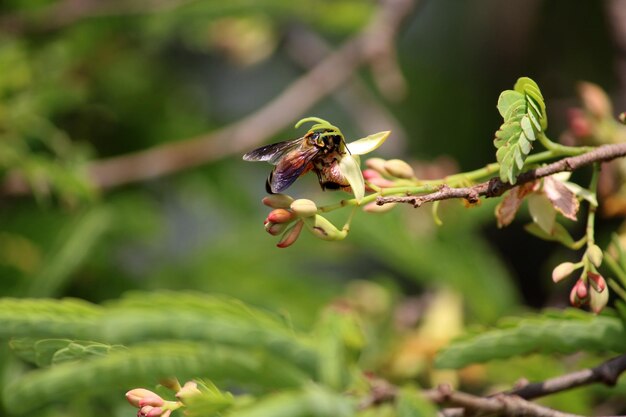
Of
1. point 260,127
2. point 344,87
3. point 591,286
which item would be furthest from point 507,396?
point 344,87

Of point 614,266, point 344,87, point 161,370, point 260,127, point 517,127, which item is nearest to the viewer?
point 161,370

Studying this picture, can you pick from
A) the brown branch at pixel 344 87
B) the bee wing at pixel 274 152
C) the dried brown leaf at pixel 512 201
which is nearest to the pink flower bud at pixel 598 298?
the dried brown leaf at pixel 512 201

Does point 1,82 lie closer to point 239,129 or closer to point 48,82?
point 48,82

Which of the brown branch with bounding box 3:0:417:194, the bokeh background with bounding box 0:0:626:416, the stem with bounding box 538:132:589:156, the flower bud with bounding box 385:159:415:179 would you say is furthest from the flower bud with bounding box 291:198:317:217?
the brown branch with bounding box 3:0:417:194

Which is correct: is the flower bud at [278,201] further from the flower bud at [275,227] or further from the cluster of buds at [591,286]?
the cluster of buds at [591,286]

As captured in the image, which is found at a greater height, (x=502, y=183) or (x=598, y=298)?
(x=502, y=183)

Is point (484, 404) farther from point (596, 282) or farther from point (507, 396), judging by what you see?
point (596, 282)

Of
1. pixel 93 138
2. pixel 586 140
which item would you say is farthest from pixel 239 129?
pixel 586 140
